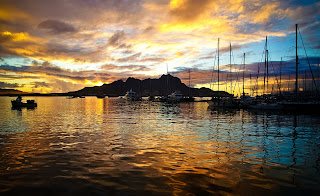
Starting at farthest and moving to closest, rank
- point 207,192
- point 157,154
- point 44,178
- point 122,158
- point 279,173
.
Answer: point 157,154 → point 122,158 → point 279,173 → point 44,178 → point 207,192

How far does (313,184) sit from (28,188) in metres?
11.4

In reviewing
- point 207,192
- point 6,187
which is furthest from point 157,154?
point 6,187

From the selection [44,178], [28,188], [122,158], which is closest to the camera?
[28,188]

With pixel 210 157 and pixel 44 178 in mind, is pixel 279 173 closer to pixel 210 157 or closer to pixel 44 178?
pixel 210 157

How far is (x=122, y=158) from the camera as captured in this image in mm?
11773

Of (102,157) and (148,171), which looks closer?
(148,171)

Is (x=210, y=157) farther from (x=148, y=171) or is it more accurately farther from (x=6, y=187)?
(x=6, y=187)

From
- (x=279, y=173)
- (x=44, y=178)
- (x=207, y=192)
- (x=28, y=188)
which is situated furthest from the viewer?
(x=279, y=173)

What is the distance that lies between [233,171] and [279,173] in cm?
209

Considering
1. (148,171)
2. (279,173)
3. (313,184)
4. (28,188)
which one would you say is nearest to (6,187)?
(28,188)

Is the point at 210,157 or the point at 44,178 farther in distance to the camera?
the point at 210,157

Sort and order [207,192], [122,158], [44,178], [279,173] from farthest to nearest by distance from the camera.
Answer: [122,158] → [279,173] → [44,178] → [207,192]

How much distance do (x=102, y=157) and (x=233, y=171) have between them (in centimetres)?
733

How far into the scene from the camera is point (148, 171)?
966 cm
